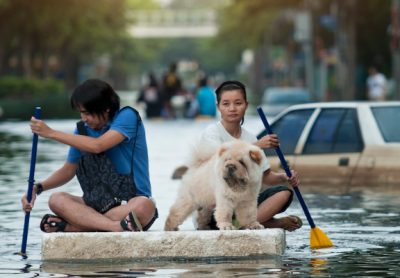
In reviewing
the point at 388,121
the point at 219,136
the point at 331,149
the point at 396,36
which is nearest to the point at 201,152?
the point at 219,136

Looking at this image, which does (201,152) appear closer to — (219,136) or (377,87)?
(219,136)

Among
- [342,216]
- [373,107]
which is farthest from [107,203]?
[373,107]

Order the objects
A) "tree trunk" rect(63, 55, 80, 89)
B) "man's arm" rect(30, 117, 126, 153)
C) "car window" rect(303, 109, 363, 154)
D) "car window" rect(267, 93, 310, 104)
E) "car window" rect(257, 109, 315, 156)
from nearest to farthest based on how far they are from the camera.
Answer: "man's arm" rect(30, 117, 126, 153)
"car window" rect(303, 109, 363, 154)
"car window" rect(257, 109, 315, 156)
"car window" rect(267, 93, 310, 104)
"tree trunk" rect(63, 55, 80, 89)

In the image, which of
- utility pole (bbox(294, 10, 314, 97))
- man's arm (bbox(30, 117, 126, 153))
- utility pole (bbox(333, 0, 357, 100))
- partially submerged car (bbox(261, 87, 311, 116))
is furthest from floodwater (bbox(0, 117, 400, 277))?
utility pole (bbox(294, 10, 314, 97))

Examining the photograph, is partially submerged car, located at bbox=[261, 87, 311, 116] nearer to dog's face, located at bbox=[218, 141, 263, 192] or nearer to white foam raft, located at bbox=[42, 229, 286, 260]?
white foam raft, located at bbox=[42, 229, 286, 260]

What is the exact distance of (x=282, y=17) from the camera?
6825cm

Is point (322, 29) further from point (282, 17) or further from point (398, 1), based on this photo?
point (398, 1)

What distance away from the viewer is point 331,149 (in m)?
11.5

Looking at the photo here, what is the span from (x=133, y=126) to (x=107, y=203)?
63 cm

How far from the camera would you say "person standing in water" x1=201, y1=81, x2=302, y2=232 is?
22.3 feet

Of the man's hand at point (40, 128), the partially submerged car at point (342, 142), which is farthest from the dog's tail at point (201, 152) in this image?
the partially submerged car at point (342, 142)

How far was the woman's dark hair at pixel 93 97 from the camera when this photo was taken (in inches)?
255

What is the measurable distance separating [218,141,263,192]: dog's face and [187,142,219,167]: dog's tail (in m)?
0.42

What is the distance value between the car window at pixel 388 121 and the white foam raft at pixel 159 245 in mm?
4935
